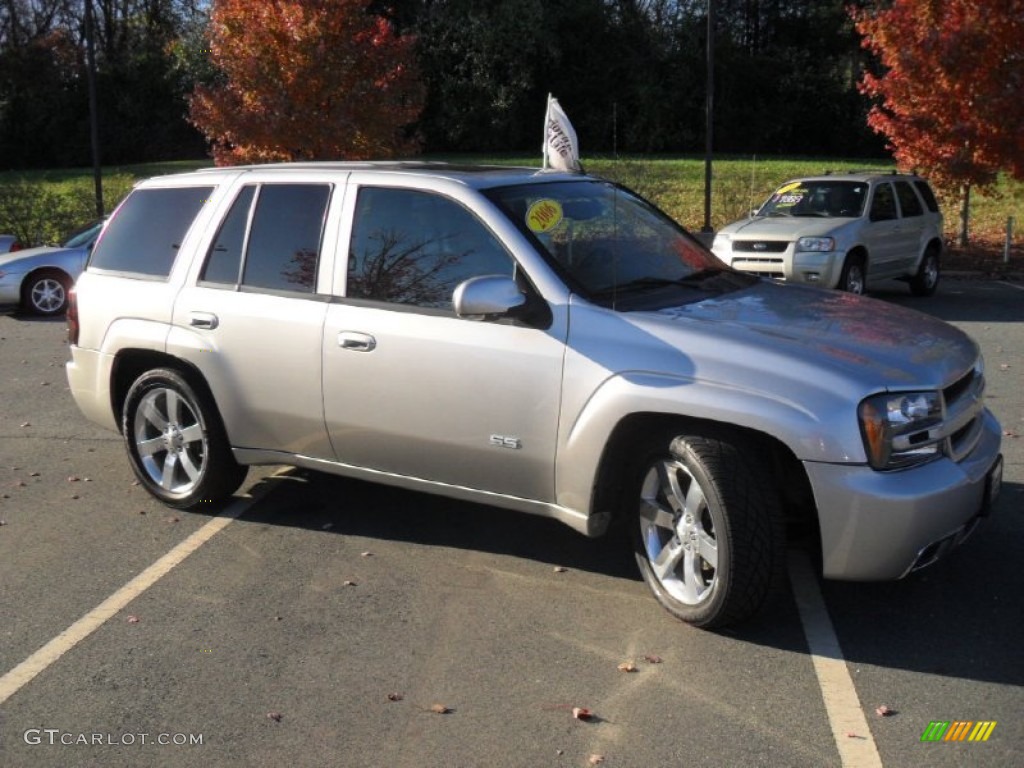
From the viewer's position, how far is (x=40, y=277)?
48.4 feet

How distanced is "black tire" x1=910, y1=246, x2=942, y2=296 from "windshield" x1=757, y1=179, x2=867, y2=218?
1568 mm

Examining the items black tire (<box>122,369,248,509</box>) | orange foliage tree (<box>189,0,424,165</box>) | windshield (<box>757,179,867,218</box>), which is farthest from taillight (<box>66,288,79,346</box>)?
orange foliage tree (<box>189,0,424,165</box>)

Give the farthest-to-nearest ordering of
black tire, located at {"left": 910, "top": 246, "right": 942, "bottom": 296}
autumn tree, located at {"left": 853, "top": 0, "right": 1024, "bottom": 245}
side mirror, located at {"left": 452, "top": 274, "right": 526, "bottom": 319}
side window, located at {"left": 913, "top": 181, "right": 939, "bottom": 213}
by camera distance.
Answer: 1. autumn tree, located at {"left": 853, "top": 0, "right": 1024, "bottom": 245}
2. side window, located at {"left": 913, "top": 181, "right": 939, "bottom": 213}
3. black tire, located at {"left": 910, "top": 246, "right": 942, "bottom": 296}
4. side mirror, located at {"left": 452, "top": 274, "right": 526, "bottom": 319}

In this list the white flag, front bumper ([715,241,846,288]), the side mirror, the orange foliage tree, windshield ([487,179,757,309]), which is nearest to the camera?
the side mirror

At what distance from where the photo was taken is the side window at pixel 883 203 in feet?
45.6

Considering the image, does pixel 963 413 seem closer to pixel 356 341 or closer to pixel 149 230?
pixel 356 341

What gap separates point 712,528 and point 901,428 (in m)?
0.81

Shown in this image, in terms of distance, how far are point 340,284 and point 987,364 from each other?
6.68m

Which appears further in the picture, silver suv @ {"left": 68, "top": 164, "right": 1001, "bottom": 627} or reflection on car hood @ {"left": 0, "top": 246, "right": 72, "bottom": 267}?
reflection on car hood @ {"left": 0, "top": 246, "right": 72, "bottom": 267}

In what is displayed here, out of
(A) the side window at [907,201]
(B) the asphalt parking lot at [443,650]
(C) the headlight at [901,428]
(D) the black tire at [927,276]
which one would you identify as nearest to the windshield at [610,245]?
(C) the headlight at [901,428]

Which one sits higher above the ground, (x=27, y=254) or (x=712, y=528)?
(x=27, y=254)

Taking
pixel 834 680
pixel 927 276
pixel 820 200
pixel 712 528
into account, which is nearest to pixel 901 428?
pixel 712 528

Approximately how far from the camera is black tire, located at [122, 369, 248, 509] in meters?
5.86

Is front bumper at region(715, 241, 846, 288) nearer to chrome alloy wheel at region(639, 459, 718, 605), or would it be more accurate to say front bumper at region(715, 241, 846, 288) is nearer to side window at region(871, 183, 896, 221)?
side window at region(871, 183, 896, 221)
